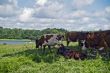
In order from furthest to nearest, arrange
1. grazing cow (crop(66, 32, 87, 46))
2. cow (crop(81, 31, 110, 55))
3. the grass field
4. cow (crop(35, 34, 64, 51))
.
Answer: cow (crop(35, 34, 64, 51)) < grazing cow (crop(66, 32, 87, 46)) < cow (crop(81, 31, 110, 55)) < the grass field

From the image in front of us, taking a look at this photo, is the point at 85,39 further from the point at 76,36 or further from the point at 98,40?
the point at 76,36

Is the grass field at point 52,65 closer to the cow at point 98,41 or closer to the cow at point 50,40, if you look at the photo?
the cow at point 98,41

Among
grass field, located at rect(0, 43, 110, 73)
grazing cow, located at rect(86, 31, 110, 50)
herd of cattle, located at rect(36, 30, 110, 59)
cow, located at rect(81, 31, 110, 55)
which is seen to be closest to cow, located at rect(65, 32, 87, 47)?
herd of cattle, located at rect(36, 30, 110, 59)

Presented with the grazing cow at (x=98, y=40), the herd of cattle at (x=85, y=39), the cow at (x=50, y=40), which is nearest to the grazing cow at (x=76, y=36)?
the herd of cattle at (x=85, y=39)

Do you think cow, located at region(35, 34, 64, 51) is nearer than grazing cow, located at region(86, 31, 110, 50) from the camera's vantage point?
No

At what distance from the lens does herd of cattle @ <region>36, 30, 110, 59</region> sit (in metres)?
18.9

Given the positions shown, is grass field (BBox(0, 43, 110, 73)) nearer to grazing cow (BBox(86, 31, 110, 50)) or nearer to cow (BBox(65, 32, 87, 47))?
grazing cow (BBox(86, 31, 110, 50))

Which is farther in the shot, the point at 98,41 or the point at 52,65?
the point at 98,41

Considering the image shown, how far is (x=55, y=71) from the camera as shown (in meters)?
14.5

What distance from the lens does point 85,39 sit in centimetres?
2055

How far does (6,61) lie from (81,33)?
662 cm

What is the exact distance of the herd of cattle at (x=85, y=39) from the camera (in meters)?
18.9

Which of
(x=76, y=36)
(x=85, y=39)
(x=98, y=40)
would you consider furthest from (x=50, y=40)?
(x=98, y=40)

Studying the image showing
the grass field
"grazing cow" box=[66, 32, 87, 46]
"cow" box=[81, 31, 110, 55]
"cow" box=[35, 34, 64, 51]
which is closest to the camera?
the grass field
